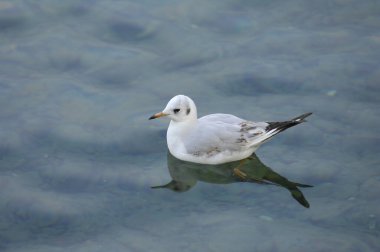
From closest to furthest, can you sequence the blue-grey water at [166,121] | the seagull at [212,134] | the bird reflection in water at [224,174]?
the blue-grey water at [166,121] → the bird reflection in water at [224,174] → the seagull at [212,134]

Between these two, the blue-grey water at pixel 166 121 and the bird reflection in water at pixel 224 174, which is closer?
the blue-grey water at pixel 166 121

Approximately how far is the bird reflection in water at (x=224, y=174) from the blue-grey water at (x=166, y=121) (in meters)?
0.11

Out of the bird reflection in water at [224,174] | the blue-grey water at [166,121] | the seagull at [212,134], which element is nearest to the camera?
the blue-grey water at [166,121]

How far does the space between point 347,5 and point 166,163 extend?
4111 mm

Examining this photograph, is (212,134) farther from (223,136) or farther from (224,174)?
(224,174)

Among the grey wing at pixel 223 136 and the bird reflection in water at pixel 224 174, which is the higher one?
the grey wing at pixel 223 136

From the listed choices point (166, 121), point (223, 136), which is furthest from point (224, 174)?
point (166, 121)

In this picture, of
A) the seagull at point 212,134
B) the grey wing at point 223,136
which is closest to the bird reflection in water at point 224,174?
the seagull at point 212,134

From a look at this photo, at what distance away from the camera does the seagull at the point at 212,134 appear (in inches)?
315

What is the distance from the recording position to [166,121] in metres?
8.90

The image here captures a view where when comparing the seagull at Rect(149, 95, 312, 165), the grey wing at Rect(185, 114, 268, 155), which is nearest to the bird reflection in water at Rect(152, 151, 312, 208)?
the seagull at Rect(149, 95, 312, 165)

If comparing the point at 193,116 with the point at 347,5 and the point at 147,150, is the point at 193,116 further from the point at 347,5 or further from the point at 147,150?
the point at 347,5

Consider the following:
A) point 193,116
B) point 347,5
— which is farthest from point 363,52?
point 193,116

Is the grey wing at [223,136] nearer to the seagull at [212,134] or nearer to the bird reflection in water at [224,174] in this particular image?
the seagull at [212,134]
